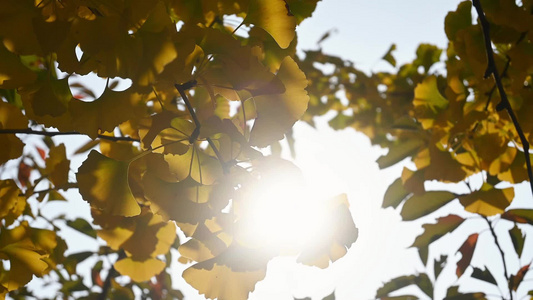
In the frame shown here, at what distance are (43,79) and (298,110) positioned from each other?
38 cm

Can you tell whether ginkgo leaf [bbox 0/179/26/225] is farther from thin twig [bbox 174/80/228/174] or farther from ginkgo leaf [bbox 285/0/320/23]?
ginkgo leaf [bbox 285/0/320/23]

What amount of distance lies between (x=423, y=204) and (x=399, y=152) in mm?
230

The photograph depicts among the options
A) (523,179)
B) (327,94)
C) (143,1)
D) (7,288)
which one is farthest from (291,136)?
(143,1)

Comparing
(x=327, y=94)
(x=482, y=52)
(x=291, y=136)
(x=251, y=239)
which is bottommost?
(x=251, y=239)

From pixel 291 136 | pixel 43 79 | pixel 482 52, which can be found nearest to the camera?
pixel 43 79

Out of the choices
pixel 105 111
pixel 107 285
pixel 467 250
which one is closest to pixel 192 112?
pixel 105 111

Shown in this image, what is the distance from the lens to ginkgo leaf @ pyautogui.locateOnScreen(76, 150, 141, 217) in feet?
2.35

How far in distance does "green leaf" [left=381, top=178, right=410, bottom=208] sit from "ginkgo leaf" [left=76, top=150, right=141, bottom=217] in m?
1.00

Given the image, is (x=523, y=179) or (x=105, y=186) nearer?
(x=105, y=186)

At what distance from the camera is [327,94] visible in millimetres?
2770

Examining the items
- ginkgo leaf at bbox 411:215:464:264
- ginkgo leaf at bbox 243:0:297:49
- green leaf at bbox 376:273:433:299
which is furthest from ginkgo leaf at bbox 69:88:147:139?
green leaf at bbox 376:273:433:299

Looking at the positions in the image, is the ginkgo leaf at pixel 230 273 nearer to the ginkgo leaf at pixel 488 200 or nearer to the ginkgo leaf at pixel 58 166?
the ginkgo leaf at pixel 58 166

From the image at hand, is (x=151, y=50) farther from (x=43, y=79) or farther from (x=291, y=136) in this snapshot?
(x=291, y=136)

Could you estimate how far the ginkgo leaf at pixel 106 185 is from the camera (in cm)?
72
